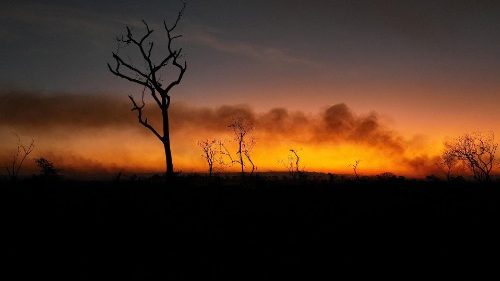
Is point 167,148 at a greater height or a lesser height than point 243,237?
greater

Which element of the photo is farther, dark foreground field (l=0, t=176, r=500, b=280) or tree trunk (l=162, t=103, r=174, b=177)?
tree trunk (l=162, t=103, r=174, b=177)

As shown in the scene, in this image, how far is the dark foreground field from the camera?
8.80 metres

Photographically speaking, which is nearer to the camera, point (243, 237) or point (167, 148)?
point (243, 237)

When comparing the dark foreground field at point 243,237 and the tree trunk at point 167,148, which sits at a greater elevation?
the tree trunk at point 167,148

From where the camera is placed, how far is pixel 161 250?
33.0ft

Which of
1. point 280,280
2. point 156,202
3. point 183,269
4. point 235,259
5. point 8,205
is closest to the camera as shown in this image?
point 280,280

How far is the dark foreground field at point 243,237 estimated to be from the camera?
28.9ft

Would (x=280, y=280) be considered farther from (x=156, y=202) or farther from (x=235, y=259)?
(x=156, y=202)

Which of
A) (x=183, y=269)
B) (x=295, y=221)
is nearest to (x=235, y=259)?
(x=183, y=269)

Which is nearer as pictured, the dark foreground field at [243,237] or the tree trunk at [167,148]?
the dark foreground field at [243,237]

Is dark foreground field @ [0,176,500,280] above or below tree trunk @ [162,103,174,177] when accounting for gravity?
below

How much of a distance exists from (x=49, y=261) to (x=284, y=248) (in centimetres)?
583

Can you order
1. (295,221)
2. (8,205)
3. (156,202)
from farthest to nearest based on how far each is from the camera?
(156,202) → (8,205) → (295,221)

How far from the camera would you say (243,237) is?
11.2 metres
